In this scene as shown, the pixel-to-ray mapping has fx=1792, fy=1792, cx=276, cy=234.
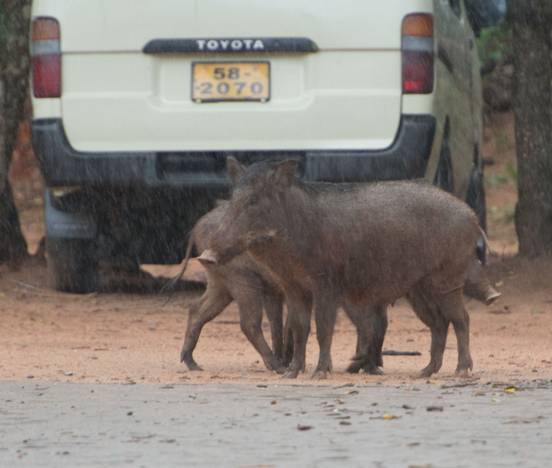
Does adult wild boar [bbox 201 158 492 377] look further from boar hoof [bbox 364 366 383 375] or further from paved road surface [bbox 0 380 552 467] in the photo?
paved road surface [bbox 0 380 552 467]

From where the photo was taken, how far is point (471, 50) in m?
14.0

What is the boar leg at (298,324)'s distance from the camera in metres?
8.67

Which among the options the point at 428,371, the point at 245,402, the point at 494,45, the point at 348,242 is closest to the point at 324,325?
the point at 348,242

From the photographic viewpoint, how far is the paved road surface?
5695 mm

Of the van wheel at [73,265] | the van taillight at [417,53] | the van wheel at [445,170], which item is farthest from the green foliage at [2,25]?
the van taillight at [417,53]

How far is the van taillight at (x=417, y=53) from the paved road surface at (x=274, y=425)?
3.63 m

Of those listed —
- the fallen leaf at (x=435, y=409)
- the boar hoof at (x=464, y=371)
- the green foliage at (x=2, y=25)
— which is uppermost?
the green foliage at (x=2, y=25)

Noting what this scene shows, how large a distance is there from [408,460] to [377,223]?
131 inches

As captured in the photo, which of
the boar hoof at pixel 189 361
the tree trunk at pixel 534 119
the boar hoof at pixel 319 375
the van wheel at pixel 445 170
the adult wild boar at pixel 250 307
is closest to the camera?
the boar hoof at pixel 319 375

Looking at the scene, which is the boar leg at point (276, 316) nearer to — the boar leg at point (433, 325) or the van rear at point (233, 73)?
the boar leg at point (433, 325)

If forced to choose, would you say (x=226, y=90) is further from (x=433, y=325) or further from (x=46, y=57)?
(x=433, y=325)

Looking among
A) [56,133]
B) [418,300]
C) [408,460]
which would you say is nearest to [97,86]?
[56,133]

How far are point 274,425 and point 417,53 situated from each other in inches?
201

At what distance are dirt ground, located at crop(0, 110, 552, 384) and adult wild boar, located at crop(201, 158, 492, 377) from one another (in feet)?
1.14
